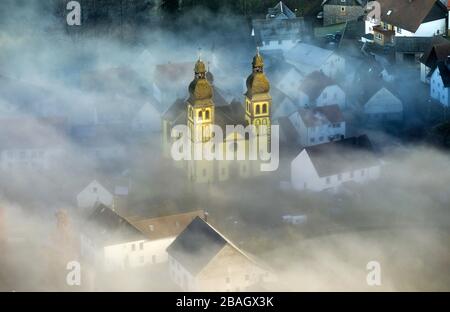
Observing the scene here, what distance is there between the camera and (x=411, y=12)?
267 feet

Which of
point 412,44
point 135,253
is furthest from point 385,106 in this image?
point 135,253

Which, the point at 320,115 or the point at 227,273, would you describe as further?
the point at 320,115

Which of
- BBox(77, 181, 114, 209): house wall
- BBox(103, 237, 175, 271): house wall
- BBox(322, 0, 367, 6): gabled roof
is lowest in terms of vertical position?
BBox(103, 237, 175, 271): house wall

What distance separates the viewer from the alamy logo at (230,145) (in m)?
60.9

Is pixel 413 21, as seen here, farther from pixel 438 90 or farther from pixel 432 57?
pixel 438 90

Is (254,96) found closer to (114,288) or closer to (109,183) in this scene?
(109,183)

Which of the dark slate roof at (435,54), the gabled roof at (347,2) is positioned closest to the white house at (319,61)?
the dark slate roof at (435,54)

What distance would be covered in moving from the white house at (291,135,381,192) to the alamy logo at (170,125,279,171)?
2013 mm

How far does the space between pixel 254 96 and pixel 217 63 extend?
23568mm

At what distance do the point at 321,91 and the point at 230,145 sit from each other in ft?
45.9

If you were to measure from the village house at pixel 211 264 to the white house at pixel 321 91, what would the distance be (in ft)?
81.1

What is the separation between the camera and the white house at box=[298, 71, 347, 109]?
72.8 m

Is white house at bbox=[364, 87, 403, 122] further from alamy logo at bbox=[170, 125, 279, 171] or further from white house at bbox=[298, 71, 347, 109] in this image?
alamy logo at bbox=[170, 125, 279, 171]

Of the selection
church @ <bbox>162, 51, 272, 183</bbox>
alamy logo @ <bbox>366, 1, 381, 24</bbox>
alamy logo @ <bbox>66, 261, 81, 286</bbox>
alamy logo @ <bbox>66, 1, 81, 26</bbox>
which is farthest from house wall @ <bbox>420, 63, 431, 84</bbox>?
alamy logo @ <bbox>66, 1, 81, 26</bbox>
